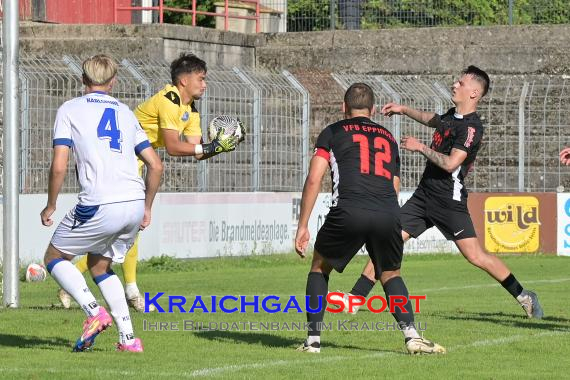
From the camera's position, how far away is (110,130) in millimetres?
9453

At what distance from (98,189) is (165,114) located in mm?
3167

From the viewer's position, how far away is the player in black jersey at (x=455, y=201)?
40.8 feet

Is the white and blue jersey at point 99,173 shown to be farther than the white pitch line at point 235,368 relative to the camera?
Yes

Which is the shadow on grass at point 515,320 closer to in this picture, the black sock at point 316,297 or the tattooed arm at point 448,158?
the tattooed arm at point 448,158

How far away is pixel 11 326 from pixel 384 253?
3.33 metres

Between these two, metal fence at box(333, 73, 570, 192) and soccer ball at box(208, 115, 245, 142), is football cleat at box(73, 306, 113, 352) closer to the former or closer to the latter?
soccer ball at box(208, 115, 245, 142)

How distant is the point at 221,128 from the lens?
11719mm

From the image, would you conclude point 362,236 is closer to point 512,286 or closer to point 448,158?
point 448,158

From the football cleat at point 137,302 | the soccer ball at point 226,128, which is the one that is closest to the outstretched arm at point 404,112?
the soccer ball at point 226,128

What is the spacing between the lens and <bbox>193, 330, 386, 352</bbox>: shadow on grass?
33.6 feet

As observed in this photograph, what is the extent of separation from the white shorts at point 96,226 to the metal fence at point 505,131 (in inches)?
537

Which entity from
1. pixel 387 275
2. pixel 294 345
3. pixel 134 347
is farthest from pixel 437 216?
pixel 134 347

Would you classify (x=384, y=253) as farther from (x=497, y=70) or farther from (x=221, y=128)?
(x=497, y=70)
